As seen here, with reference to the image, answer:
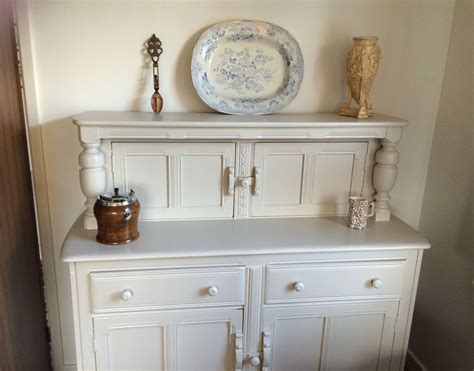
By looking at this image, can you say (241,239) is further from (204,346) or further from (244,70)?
(244,70)

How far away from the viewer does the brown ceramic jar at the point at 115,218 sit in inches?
57.0

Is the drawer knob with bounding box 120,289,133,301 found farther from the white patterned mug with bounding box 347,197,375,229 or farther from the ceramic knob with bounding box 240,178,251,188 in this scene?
the white patterned mug with bounding box 347,197,375,229

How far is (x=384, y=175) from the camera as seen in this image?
1717mm

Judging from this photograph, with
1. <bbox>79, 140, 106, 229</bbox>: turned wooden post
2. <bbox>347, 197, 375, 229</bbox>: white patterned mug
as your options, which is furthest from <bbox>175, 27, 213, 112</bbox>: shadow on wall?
<bbox>347, 197, 375, 229</bbox>: white patterned mug

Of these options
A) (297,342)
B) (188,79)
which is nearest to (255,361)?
(297,342)

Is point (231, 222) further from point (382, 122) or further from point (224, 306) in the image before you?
point (382, 122)

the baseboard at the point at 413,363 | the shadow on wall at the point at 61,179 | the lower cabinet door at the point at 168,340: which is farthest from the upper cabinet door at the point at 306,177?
the baseboard at the point at 413,363

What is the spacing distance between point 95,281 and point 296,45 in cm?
116

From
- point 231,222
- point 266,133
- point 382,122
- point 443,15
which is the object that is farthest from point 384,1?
point 231,222

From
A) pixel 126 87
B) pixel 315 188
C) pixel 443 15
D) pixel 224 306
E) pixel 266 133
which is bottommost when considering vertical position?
pixel 224 306

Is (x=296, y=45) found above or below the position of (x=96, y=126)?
above

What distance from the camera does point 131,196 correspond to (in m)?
1.52

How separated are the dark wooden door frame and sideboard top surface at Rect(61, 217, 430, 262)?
20cm

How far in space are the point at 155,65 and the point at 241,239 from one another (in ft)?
2.46
